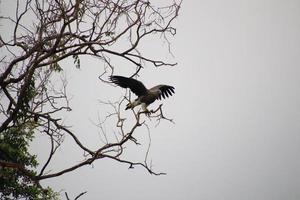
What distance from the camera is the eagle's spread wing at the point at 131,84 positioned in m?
6.76

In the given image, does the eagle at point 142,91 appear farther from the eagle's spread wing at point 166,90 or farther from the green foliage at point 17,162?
the green foliage at point 17,162

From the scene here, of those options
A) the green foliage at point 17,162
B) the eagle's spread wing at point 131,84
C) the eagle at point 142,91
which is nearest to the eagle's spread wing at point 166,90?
the eagle at point 142,91

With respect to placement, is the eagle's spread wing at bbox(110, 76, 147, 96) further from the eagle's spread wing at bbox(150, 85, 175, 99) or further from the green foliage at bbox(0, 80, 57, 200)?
the green foliage at bbox(0, 80, 57, 200)

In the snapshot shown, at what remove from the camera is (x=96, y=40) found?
5430 mm

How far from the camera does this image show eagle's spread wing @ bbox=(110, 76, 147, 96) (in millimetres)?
6765

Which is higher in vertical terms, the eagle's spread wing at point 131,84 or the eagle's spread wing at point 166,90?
the eagle's spread wing at point 166,90

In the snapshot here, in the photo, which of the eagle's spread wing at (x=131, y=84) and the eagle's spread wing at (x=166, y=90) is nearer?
the eagle's spread wing at (x=131, y=84)

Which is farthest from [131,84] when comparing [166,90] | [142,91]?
[166,90]

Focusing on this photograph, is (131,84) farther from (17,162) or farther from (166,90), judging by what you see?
(17,162)

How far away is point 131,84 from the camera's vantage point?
7.21m

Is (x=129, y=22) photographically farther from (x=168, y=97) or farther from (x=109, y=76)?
(x=168, y=97)

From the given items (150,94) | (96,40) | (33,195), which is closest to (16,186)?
(33,195)

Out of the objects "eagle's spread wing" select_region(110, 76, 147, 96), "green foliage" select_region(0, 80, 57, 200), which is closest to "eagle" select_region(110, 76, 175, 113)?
"eagle's spread wing" select_region(110, 76, 147, 96)

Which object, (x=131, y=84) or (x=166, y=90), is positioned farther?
(x=166, y=90)
